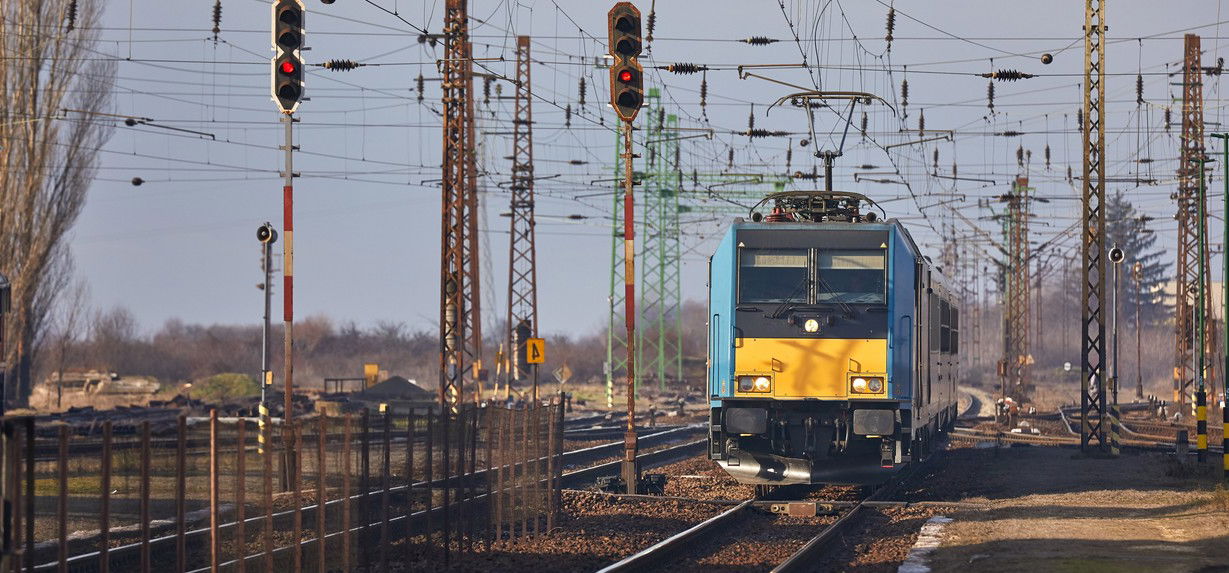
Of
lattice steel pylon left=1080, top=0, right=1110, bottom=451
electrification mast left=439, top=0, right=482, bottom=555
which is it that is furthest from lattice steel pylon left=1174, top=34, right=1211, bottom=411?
electrification mast left=439, top=0, right=482, bottom=555

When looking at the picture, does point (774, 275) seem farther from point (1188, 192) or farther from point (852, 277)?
point (1188, 192)

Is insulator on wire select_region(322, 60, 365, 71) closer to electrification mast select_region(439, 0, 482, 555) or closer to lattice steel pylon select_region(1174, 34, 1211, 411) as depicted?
electrification mast select_region(439, 0, 482, 555)

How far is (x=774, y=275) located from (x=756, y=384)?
1.54 m

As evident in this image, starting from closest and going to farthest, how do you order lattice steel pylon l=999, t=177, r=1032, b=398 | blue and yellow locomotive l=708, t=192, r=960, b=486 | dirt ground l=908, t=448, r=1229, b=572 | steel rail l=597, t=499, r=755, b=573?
steel rail l=597, t=499, r=755, b=573 → dirt ground l=908, t=448, r=1229, b=572 → blue and yellow locomotive l=708, t=192, r=960, b=486 → lattice steel pylon l=999, t=177, r=1032, b=398

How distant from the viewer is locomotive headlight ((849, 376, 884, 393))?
20.7 meters

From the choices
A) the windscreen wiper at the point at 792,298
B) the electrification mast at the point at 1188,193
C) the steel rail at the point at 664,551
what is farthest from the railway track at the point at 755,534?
the electrification mast at the point at 1188,193

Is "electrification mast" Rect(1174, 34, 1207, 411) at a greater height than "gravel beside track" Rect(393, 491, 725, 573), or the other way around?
"electrification mast" Rect(1174, 34, 1207, 411)

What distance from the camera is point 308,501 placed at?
20953 millimetres

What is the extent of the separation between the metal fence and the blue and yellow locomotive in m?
2.72

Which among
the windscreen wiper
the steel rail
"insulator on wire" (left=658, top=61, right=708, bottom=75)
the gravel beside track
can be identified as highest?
"insulator on wire" (left=658, top=61, right=708, bottom=75)

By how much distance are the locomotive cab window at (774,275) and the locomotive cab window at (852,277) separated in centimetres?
25

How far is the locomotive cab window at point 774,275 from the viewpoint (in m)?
20.8

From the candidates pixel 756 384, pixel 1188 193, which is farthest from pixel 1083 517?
pixel 1188 193

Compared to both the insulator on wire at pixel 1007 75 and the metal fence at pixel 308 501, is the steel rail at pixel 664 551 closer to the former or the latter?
the metal fence at pixel 308 501
